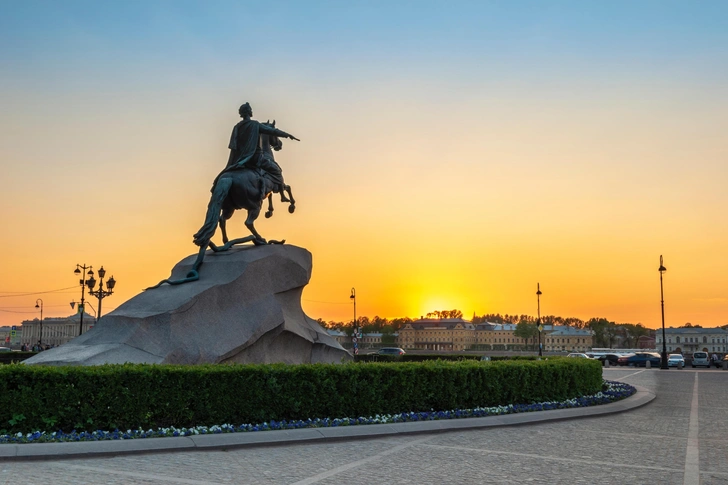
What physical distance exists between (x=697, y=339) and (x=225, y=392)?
18953 centimetres

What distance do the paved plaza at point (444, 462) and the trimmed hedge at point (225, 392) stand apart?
61.1 inches

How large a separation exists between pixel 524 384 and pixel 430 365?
2625 millimetres

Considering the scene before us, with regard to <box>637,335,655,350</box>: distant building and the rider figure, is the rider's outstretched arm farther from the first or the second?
<box>637,335,655,350</box>: distant building

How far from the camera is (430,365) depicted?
14.4 metres

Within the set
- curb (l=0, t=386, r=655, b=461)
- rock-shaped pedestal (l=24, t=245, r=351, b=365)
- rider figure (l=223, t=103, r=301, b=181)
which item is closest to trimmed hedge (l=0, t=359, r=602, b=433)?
curb (l=0, t=386, r=655, b=461)

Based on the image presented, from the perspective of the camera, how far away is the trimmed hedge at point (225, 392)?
10984 mm

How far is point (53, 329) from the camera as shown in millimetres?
144625

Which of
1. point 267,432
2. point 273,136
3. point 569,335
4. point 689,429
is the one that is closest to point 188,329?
point 267,432

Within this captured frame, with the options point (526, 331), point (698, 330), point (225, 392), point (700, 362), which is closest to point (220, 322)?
point (225, 392)

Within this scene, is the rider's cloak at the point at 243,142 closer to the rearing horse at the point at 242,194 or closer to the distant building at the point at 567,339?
the rearing horse at the point at 242,194

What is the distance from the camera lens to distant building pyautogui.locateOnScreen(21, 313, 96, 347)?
134000mm

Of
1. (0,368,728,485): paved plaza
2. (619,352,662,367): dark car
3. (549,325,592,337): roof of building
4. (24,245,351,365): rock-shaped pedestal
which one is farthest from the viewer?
(549,325,592,337): roof of building

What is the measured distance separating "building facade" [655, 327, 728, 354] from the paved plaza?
178 meters

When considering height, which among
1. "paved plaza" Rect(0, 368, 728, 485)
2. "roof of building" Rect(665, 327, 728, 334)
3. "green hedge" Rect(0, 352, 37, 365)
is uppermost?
"roof of building" Rect(665, 327, 728, 334)
